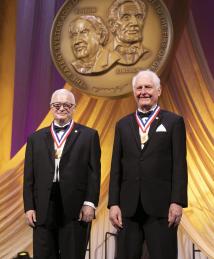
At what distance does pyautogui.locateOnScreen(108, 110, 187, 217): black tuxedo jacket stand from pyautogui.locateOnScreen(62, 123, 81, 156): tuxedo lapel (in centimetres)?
28

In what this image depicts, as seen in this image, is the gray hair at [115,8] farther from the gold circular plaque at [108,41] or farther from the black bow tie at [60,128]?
the black bow tie at [60,128]

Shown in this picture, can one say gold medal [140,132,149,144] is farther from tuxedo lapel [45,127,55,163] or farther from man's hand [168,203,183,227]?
tuxedo lapel [45,127,55,163]

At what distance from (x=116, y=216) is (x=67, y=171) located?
37 cm

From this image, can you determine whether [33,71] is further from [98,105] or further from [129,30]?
[129,30]

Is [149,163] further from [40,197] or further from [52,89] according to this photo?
[52,89]

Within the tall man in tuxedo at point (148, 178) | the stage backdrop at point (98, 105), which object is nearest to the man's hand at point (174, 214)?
the tall man in tuxedo at point (148, 178)

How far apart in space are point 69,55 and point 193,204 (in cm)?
163

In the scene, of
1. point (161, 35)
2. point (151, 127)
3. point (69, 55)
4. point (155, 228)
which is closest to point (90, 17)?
point (69, 55)

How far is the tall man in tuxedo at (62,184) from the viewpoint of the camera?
7.53 ft

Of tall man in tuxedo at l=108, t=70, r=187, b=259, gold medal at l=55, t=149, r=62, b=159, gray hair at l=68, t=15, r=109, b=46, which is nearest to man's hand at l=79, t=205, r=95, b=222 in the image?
tall man in tuxedo at l=108, t=70, r=187, b=259

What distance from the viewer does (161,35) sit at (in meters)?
3.96

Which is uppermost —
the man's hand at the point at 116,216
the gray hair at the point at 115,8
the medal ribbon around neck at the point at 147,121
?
the gray hair at the point at 115,8

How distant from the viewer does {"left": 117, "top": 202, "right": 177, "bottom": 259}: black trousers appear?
2.07 m

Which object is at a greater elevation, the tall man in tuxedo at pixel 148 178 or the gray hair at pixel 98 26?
the gray hair at pixel 98 26
